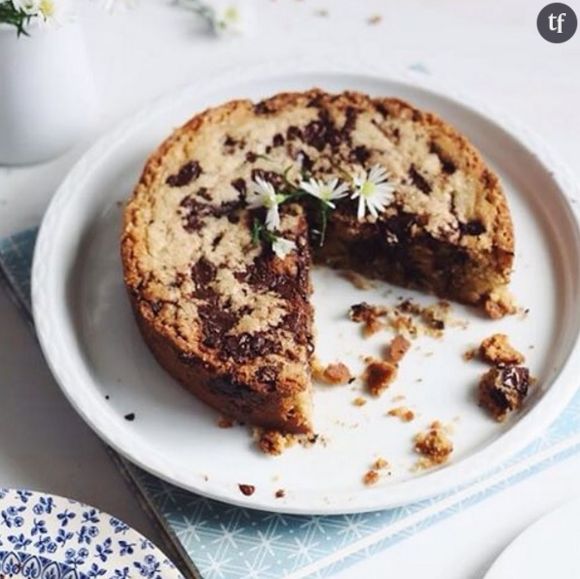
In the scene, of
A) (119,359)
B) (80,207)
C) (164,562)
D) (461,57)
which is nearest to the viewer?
(164,562)

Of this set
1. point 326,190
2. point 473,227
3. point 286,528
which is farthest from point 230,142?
point 286,528

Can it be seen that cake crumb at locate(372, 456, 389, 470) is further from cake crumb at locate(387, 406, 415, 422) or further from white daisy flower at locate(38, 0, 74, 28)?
white daisy flower at locate(38, 0, 74, 28)

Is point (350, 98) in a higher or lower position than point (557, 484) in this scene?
higher

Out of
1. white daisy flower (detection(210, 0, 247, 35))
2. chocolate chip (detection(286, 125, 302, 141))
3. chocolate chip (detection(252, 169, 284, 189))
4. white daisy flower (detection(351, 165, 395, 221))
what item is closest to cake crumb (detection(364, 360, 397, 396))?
white daisy flower (detection(351, 165, 395, 221))

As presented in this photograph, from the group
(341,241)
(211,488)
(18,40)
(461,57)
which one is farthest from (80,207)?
(461,57)

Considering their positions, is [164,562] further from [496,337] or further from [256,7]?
[256,7]

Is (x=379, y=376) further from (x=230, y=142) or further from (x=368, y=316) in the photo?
(x=230, y=142)
